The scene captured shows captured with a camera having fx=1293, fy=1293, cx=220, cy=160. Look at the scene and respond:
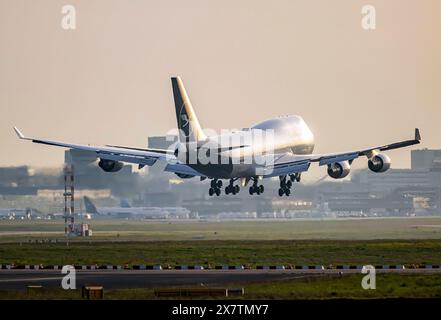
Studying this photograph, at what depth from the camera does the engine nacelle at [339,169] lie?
120 meters

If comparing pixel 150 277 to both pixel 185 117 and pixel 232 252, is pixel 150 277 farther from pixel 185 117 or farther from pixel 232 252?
pixel 185 117

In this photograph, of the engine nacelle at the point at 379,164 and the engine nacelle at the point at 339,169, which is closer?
the engine nacelle at the point at 379,164

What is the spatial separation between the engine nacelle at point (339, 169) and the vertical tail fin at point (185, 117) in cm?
1629

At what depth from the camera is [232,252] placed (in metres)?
105

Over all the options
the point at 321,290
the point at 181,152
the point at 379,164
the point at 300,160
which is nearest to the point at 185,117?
the point at 181,152

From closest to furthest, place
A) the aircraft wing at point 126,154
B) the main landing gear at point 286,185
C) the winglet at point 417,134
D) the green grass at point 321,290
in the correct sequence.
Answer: the green grass at point 321,290, the winglet at point 417,134, the aircraft wing at point 126,154, the main landing gear at point 286,185

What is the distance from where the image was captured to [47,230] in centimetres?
15125

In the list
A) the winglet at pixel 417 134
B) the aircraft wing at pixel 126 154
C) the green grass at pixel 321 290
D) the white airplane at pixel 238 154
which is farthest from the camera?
the aircraft wing at pixel 126 154

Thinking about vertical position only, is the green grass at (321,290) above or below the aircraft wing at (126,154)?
below

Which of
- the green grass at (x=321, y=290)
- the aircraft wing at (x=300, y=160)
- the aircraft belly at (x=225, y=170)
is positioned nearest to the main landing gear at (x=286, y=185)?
the aircraft wing at (x=300, y=160)

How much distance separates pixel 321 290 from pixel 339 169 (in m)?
50.2

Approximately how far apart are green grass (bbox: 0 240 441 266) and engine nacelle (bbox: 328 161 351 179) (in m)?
6.33

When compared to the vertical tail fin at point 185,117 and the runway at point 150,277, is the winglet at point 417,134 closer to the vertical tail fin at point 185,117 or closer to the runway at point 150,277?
the vertical tail fin at point 185,117

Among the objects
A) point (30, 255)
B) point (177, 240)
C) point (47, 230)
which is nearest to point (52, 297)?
point (30, 255)
